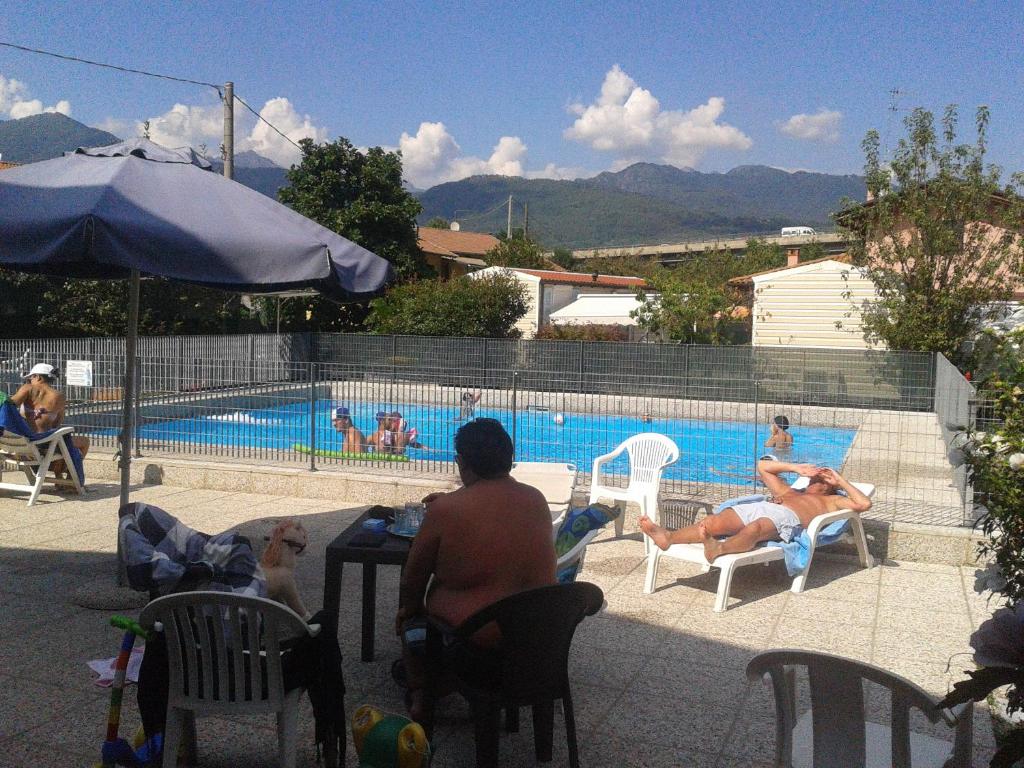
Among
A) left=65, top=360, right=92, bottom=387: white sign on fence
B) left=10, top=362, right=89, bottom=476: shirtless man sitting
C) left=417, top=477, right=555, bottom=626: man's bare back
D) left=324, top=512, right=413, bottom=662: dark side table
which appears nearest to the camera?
left=417, top=477, right=555, bottom=626: man's bare back

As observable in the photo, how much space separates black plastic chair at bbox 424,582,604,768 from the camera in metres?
3.44

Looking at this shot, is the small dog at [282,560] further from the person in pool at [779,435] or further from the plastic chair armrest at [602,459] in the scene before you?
Answer: the person in pool at [779,435]

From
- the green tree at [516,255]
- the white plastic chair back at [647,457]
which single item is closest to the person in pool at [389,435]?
the white plastic chair back at [647,457]

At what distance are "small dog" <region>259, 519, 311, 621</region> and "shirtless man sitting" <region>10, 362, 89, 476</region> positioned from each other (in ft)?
18.7

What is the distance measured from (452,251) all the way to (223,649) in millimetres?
48150

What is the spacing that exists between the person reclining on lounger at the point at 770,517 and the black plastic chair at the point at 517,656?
2.83 metres

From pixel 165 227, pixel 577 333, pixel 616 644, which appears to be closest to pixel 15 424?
pixel 165 227

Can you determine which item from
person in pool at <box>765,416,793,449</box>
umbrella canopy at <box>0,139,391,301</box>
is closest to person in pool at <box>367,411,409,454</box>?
person in pool at <box>765,416,793,449</box>

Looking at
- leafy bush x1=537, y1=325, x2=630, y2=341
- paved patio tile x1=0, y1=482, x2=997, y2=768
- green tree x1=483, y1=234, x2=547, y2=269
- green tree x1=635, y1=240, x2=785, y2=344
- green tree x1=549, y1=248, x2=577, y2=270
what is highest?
green tree x1=549, y1=248, x2=577, y2=270

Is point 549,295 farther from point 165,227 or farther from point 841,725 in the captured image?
point 841,725

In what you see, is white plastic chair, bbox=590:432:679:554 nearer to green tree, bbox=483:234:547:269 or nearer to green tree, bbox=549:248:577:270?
green tree, bbox=483:234:547:269

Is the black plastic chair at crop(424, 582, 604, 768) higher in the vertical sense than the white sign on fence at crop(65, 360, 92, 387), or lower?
lower

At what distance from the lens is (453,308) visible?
2512 cm

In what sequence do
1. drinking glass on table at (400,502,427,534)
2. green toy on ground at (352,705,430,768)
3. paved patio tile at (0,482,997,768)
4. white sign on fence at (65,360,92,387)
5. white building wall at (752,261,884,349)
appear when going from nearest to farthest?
green toy on ground at (352,705,430,768) < paved patio tile at (0,482,997,768) < drinking glass on table at (400,502,427,534) < white sign on fence at (65,360,92,387) < white building wall at (752,261,884,349)
